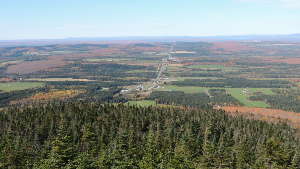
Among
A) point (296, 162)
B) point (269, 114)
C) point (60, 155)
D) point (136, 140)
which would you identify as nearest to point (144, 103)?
point (269, 114)

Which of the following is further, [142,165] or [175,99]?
[175,99]

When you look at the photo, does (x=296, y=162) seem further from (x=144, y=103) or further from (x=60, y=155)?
(x=144, y=103)

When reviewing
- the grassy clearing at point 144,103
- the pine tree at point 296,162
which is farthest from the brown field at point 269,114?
the pine tree at point 296,162

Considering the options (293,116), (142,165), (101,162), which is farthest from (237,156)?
(293,116)

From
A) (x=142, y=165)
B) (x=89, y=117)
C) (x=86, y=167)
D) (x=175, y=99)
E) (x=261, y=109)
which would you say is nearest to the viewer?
(x=86, y=167)

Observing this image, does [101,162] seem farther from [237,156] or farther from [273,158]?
[273,158]

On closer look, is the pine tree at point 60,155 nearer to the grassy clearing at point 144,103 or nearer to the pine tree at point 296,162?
the pine tree at point 296,162

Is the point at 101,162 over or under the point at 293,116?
over
